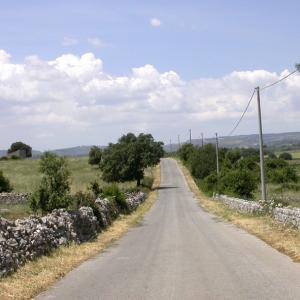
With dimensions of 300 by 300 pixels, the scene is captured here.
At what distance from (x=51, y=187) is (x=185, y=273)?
11052 mm

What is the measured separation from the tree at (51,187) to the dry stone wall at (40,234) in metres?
1.02

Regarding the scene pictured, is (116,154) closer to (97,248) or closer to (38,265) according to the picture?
(97,248)

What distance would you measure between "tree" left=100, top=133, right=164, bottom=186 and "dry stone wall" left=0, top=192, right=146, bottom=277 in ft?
206

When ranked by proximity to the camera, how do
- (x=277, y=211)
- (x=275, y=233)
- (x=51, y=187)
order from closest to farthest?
(x=275, y=233), (x=51, y=187), (x=277, y=211)

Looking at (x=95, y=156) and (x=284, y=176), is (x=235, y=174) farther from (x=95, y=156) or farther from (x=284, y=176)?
(x=95, y=156)

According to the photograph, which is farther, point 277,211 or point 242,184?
point 242,184

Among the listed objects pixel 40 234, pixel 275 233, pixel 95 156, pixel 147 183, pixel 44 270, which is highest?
pixel 95 156

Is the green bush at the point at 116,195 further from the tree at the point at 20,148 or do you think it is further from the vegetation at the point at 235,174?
the tree at the point at 20,148

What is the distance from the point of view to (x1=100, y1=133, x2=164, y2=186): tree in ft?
289

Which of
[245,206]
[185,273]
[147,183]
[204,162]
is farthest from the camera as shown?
[204,162]

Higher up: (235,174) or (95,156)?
(95,156)

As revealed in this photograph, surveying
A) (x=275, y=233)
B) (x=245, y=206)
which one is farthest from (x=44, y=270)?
(x=245, y=206)

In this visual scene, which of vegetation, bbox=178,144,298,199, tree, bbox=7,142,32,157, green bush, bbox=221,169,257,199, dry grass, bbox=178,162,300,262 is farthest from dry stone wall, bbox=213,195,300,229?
tree, bbox=7,142,32,157

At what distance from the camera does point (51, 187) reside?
22469mm
